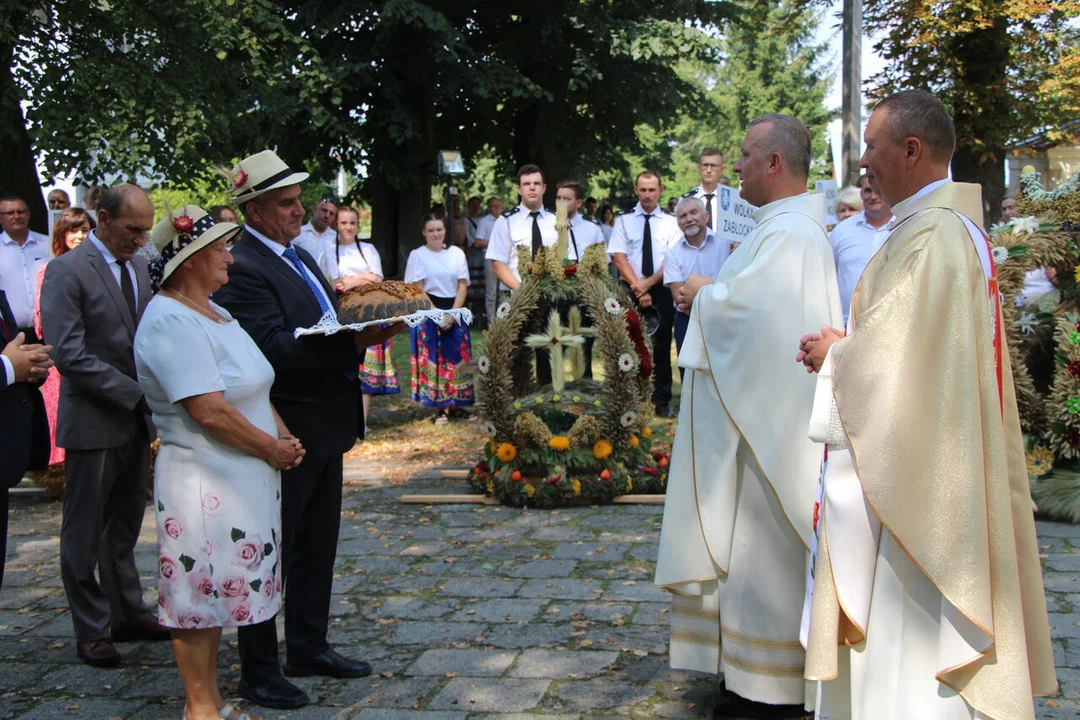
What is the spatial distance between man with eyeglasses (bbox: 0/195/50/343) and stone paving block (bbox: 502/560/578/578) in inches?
177

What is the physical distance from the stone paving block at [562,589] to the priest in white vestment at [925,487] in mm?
2644

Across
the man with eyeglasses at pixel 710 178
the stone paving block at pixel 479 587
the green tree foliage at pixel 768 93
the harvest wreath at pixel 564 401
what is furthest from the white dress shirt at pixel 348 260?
the green tree foliage at pixel 768 93

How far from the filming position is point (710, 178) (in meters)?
10.6

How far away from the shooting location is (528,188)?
33.9 ft

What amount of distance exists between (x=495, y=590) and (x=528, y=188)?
487 cm

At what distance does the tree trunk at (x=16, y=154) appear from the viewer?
14.6 metres

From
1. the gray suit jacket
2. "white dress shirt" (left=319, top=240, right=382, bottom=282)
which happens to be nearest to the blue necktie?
the gray suit jacket

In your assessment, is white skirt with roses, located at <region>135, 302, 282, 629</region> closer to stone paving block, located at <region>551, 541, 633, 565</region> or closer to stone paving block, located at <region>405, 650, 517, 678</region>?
stone paving block, located at <region>405, 650, 517, 678</region>

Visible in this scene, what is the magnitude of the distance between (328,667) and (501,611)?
1.09m

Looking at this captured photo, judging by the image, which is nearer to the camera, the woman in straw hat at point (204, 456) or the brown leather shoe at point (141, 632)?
the woman in straw hat at point (204, 456)

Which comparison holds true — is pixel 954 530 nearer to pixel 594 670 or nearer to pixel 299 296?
pixel 594 670

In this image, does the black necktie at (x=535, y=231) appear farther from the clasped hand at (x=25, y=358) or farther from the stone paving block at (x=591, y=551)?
the clasped hand at (x=25, y=358)

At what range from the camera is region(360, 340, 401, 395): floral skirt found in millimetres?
11672

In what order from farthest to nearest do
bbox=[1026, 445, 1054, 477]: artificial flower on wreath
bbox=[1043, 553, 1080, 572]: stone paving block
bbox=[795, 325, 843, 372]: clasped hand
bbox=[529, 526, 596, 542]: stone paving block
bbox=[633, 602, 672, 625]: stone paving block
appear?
bbox=[1026, 445, 1054, 477]: artificial flower on wreath → bbox=[529, 526, 596, 542]: stone paving block → bbox=[1043, 553, 1080, 572]: stone paving block → bbox=[633, 602, 672, 625]: stone paving block → bbox=[795, 325, 843, 372]: clasped hand
